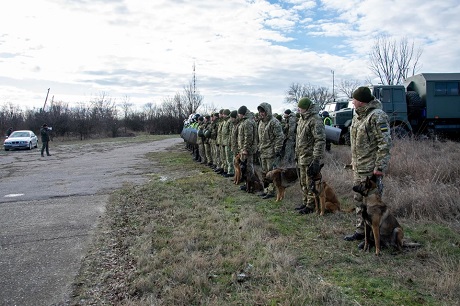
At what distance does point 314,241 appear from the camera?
5340mm

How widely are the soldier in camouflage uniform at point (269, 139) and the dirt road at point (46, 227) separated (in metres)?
3.69

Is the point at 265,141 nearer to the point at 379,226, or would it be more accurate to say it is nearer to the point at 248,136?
the point at 248,136

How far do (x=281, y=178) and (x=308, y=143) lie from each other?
1.41 meters

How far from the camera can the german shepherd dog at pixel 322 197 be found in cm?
667

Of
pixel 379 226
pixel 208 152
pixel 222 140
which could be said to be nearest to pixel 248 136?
pixel 222 140

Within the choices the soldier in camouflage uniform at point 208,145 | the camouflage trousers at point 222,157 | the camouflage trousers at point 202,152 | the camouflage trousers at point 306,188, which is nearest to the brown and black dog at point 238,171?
the camouflage trousers at point 222,157

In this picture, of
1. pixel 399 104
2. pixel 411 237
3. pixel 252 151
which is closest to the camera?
pixel 411 237

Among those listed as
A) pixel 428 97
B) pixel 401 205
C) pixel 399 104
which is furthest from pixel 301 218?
pixel 428 97

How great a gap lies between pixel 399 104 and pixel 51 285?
621 inches

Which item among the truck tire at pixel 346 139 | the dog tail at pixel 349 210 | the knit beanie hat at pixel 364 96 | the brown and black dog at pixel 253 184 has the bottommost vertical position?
the dog tail at pixel 349 210

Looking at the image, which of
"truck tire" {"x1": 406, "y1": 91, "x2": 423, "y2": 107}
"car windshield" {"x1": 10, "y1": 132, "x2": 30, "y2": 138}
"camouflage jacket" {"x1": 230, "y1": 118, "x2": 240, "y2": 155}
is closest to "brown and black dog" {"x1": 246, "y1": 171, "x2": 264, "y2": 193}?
"camouflage jacket" {"x1": 230, "y1": 118, "x2": 240, "y2": 155}

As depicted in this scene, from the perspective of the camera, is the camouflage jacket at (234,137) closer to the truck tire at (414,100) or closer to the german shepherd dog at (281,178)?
the german shepherd dog at (281,178)

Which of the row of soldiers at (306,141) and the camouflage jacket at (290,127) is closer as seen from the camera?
the row of soldiers at (306,141)

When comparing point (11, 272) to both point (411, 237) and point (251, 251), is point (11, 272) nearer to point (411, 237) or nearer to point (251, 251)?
point (251, 251)
